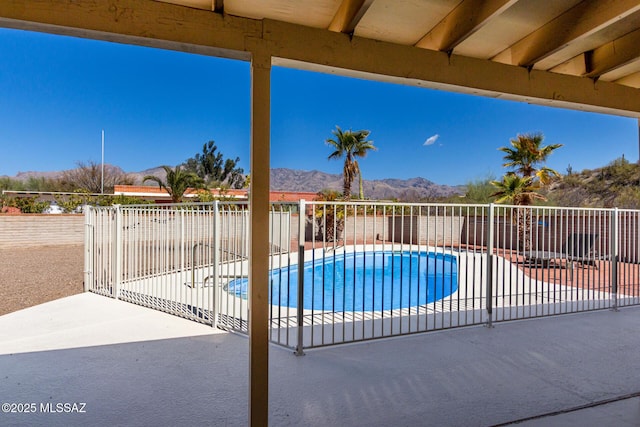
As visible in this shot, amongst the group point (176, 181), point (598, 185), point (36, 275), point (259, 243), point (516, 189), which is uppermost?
point (598, 185)

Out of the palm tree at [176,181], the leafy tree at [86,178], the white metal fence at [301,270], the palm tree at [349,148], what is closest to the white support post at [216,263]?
the white metal fence at [301,270]

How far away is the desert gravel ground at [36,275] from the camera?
19.3 feet

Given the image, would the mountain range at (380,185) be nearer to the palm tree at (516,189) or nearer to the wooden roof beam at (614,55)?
the palm tree at (516,189)

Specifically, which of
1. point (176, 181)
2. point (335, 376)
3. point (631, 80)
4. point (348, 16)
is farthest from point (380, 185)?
point (348, 16)

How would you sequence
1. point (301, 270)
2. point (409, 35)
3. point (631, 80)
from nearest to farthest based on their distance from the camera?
1. point (409, 35)
2. point (631, 80)
3. point (301, 270)

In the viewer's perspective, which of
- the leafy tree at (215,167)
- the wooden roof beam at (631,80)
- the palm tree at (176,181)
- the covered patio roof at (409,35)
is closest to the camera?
the covered patio roof at (409,35)

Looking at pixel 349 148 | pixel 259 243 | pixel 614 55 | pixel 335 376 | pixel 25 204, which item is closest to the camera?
pixel 259 243

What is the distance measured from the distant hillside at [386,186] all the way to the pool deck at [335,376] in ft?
110

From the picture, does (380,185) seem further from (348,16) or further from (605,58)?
(348,16)

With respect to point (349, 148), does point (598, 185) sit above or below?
below

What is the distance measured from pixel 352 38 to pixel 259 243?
1.23 metres

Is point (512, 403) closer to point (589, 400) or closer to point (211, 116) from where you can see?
point (589, 400)

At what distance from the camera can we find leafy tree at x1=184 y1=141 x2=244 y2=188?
118 feet

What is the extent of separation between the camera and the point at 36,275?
25.7ft
